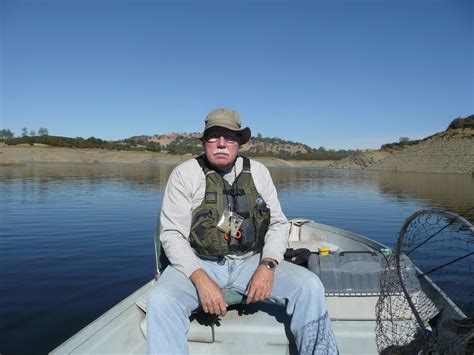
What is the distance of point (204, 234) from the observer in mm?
3205

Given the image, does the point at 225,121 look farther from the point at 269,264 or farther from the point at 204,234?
the point at 269,264

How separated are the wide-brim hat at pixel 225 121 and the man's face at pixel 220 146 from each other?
6 centimetres

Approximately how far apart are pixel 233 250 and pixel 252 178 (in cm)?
70

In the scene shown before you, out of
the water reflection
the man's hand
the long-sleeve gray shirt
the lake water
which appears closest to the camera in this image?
the man's hand

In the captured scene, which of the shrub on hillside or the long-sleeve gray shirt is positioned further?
the shrub on hillside

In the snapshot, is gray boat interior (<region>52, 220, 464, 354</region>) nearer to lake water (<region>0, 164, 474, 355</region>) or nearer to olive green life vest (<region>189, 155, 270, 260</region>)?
olive green life vest (<region>189, 155, 270, 260</region>)

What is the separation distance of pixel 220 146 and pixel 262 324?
1.67m

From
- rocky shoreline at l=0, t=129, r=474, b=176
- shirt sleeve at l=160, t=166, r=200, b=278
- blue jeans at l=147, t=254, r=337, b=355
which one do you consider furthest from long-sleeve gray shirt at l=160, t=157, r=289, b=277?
rocky shoreline at l=0, t=129, r=474, b=176

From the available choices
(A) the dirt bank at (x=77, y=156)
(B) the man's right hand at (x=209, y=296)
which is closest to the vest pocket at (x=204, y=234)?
(B) the man's right hand at (x=209, y=296)

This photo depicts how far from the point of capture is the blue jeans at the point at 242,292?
2.59 meters

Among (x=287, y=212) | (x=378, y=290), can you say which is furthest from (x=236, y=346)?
(x=287, y=212)

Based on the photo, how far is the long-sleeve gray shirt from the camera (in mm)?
3078

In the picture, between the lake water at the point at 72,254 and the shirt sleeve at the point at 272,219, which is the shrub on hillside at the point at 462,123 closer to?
the lake water at the point at 72,254

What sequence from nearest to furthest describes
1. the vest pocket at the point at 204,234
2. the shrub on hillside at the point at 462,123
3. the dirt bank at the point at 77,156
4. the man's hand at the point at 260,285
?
1. the man's hand at the point at 260,285
2. the vest pocket at the point at 204,234
3. the shrub on hillside at the point at 462,123
4. the dirt bank at the point at 77,156
